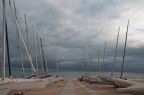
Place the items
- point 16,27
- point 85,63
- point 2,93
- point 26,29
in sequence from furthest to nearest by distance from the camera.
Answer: point 85,63
point 26,29
point 16,27
point 2,93

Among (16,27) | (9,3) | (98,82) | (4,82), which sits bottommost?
(98,82)

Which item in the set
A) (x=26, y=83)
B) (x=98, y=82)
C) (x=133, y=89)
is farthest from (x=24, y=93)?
(x=98, y=82)

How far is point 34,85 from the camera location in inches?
1563

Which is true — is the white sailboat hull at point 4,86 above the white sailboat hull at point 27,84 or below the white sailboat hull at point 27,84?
above

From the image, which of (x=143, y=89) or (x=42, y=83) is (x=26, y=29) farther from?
(x=143, y=89)

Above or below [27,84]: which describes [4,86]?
above

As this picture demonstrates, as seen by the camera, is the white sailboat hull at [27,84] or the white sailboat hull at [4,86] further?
the white sailboat hull at [27,84]

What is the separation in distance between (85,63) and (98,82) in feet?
243

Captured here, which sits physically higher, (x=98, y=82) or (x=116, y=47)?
(x=116, y=47)

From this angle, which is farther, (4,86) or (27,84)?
(27,84)

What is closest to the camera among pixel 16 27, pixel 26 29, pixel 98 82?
pixel 16 27

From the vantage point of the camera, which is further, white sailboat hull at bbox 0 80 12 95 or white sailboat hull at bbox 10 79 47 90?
white sailboat hull at bbox 10 79 47 90

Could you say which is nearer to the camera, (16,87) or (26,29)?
(16,87)

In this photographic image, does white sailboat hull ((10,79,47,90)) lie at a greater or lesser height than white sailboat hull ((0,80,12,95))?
lesser
